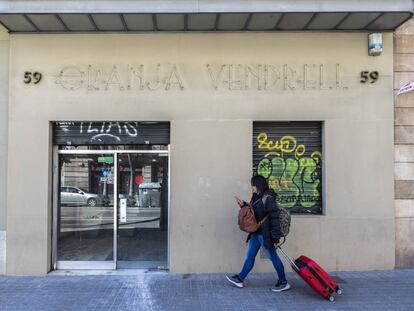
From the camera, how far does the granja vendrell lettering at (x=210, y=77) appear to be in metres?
6.77

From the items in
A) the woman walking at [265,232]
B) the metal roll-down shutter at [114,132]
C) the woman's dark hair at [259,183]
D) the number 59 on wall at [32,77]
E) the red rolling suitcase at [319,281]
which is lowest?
the red rolling suitcase at [319,281]

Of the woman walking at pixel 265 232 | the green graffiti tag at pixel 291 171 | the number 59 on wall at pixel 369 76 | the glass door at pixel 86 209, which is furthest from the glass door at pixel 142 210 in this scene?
the number 59 on wall at pixel 369 76

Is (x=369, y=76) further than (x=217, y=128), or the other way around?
(x=369, y=76)

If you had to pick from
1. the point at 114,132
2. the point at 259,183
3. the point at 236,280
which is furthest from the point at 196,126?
the point at 236,280

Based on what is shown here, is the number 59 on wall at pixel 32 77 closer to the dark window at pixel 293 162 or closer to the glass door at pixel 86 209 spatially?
the glass door at pixel 86 209

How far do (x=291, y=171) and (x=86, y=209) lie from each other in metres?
3.63

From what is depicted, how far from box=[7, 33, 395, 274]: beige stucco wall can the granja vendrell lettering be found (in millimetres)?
34

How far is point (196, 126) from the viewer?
6781 millimetres

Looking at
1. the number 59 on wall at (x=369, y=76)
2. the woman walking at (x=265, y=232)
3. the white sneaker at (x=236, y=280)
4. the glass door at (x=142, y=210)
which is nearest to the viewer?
the woman walking at (x=265, y=232)

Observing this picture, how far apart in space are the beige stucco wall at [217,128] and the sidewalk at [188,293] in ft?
1.24

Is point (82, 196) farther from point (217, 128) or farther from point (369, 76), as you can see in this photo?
point (369, 76)

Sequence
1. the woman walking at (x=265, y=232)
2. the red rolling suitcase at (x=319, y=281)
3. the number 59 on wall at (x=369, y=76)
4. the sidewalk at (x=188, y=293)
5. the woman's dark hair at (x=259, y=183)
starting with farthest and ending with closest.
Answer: the number 59 on wall at (x=369, y=76) → the woman's dark hair at (x=259, y=183) → the woman walking at (x=265, y=232) → the red rolling suitcase at (x=319, y=281) → the sidewalk at (x=188, y=293)

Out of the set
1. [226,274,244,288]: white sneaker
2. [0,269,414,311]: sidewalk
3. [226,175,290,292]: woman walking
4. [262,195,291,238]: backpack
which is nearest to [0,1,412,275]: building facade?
[0,269,414,311]: sidewalk

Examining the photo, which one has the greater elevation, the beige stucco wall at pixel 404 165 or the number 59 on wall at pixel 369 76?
the number 59 on wall at pixel 369 76
